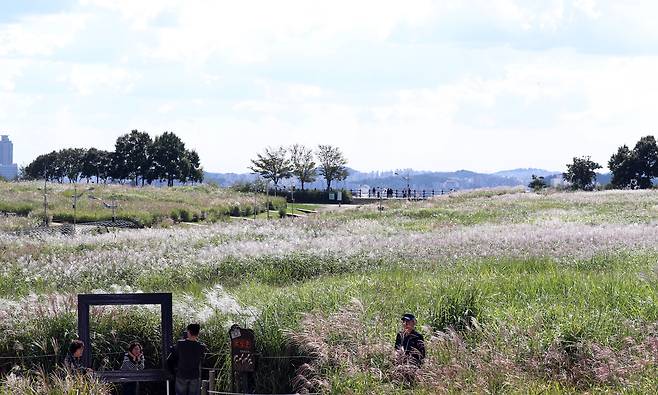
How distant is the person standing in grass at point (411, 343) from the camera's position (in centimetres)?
1462

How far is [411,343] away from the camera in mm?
14836

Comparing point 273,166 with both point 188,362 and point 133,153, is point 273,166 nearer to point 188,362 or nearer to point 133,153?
point 133,153

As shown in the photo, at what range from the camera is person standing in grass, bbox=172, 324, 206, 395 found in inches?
591

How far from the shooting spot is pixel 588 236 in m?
29.2

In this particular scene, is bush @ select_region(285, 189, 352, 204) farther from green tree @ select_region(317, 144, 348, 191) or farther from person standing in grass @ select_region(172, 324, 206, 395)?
person standing in grass @ select_region(172, 324, 206, 395)

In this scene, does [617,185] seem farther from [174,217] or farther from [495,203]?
[174,217]

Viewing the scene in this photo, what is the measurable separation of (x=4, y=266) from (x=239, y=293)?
10343 millimetres

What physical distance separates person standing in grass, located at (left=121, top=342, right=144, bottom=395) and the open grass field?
127cm

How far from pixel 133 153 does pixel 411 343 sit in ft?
350

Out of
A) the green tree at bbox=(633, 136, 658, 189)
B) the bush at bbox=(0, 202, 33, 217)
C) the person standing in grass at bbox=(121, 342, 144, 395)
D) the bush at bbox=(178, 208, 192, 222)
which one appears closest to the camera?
the person standing in grass at bbox=(121, 342, 144, 395)

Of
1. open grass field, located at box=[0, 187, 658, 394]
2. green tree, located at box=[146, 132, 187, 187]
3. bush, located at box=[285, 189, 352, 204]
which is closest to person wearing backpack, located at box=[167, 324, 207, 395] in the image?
open grass field, located at box=[0, 187, 658, 394]

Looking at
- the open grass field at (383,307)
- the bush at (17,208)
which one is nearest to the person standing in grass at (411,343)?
the open grass field at (383,307)

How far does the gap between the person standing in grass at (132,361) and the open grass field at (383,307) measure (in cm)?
127

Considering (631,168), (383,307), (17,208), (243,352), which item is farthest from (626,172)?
(243,352)
